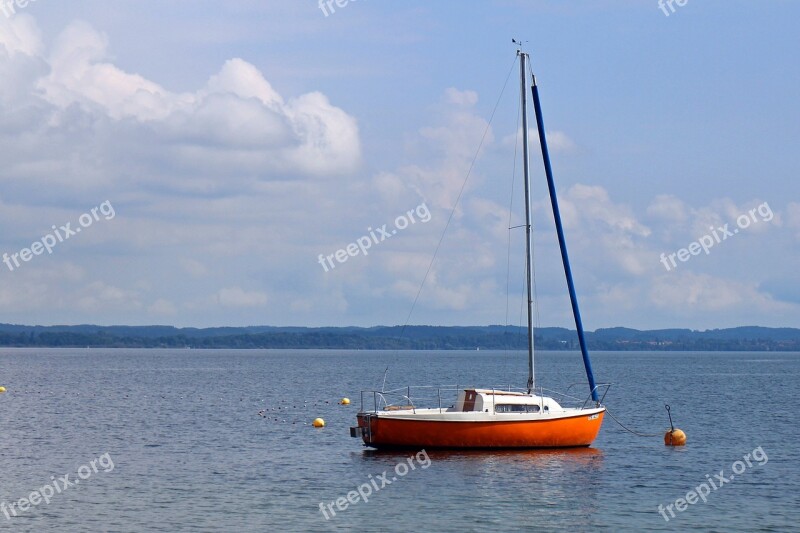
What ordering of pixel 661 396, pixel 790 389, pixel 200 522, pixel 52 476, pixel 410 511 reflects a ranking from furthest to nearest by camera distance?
pixel 790 389, pixel 661 396, pixel 52 476, pixel 410 511, pixel 200 522

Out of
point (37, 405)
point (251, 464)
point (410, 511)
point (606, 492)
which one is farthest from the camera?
Result: point (37, 405)

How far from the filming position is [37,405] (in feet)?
303

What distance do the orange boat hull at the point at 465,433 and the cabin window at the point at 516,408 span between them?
2.32 ft

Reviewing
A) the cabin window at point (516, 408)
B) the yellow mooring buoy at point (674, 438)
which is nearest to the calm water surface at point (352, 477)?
the yellow mooring buoy at point (674, 438)

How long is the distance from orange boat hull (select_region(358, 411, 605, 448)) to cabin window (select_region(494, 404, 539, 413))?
2.32 ft

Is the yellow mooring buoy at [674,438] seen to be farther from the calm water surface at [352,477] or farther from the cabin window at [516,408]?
the cabin window at [516,408]

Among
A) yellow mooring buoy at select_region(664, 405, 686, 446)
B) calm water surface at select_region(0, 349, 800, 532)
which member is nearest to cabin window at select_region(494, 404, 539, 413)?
calm water surface at select_region(0, 349, 800, 532)

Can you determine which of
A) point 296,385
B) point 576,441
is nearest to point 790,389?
point 296,385

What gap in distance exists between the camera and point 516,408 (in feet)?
170

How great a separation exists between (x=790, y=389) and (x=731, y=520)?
95.4m

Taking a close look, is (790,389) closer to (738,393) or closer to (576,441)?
(738,393)

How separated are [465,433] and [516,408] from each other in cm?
272

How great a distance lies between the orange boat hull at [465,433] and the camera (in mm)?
51062

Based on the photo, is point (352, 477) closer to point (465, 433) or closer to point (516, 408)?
point (465, 433)
